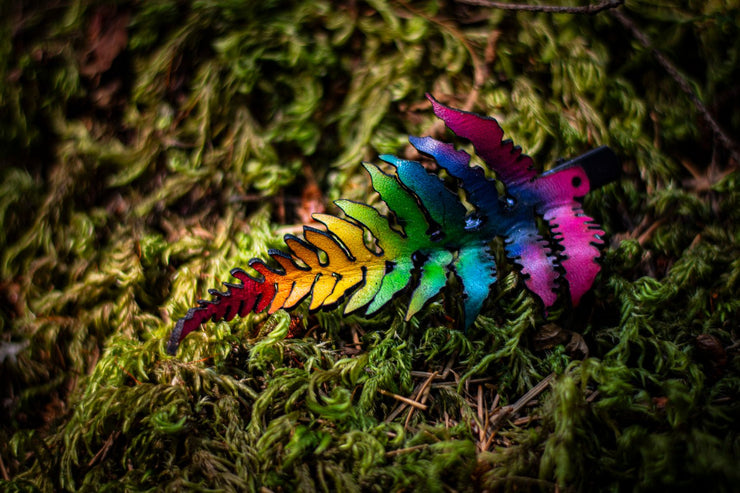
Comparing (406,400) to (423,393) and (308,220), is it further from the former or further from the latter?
(308,220)

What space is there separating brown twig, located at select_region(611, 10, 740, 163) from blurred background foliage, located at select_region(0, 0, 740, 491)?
1.6 inches

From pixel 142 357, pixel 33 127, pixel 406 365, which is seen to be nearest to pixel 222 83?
pixel 33 127

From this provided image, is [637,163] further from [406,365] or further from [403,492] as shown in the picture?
[403,492]

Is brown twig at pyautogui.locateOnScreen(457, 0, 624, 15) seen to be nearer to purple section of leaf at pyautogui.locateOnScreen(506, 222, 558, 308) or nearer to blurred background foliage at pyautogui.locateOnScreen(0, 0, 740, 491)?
blurred background foliage at pyautogui.locateOnScreen(0, 0, 740, 491)

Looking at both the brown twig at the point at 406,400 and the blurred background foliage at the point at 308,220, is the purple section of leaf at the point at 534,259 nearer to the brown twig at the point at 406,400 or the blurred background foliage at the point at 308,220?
the blurred background foliage at the point at 308,220

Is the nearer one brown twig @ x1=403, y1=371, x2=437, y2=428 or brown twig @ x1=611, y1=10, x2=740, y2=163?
brown twig @ x1=403, y1=371, x2=437, y2=428

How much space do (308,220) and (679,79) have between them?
1.54 m

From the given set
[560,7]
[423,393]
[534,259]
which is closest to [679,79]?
[560,7]

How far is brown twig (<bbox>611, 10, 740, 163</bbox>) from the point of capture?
1567mm

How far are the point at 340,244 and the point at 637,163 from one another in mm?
1252

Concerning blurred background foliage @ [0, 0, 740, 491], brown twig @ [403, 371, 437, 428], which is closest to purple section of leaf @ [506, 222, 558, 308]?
blurred background foliage @ [0, 0, 740, 491]

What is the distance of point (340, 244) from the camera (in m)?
1.29

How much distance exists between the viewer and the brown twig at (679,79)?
157cm

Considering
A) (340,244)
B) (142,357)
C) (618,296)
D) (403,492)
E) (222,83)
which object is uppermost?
(222,83)
